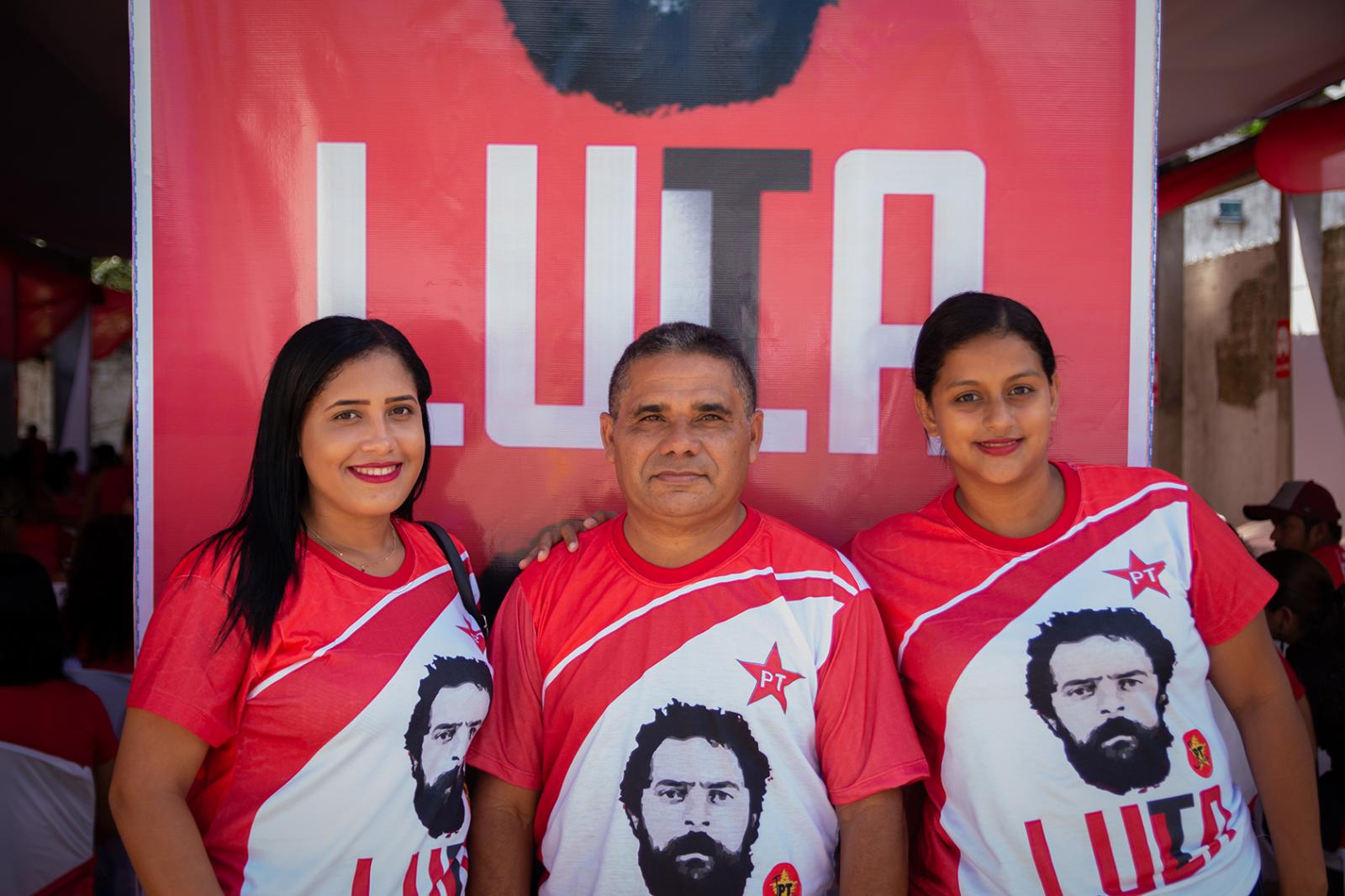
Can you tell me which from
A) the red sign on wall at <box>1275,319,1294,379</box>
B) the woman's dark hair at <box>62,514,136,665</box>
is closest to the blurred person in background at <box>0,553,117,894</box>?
the woman's dark hair at <box>62,514,136,665</box>

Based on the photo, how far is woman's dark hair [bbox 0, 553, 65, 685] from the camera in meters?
2.32

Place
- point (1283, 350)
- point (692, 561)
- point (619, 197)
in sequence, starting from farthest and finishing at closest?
point (1283, 350)
point (619, 197)
point (692, 561)

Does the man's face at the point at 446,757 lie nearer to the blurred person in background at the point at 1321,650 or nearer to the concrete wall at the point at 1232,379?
the blurred person in background at the point at 1321,650

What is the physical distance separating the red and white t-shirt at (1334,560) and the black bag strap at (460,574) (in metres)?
4.00

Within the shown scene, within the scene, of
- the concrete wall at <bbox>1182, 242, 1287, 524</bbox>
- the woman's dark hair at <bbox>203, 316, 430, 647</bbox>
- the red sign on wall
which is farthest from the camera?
the concrete wall at <bbox>1182, 242, 1287, 524</bbox>

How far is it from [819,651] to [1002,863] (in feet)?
1.63

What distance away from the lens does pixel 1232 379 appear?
28.0 feet

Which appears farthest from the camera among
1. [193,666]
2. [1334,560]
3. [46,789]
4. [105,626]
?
[1334,560]

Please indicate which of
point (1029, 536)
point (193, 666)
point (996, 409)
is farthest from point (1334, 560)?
point (193, 666)

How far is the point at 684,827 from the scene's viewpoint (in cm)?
173

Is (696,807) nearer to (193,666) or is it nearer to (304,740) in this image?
(304,740)

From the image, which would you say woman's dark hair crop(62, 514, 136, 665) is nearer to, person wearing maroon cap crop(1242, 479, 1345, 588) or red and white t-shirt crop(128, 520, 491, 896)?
red and white t-shirt crop(128, 520, 491, 896)

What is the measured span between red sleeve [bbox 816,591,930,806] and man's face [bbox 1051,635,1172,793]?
0.29 meters

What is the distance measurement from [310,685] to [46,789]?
122 centimetres
